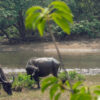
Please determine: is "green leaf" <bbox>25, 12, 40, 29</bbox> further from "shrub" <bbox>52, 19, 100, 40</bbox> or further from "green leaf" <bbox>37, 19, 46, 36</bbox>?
"shrub" <bbox>52, 19, 100, 40</bbox>

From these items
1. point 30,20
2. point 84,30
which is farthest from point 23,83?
point 84,30

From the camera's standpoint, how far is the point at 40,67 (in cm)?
1134

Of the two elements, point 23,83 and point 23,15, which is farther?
point 23,15

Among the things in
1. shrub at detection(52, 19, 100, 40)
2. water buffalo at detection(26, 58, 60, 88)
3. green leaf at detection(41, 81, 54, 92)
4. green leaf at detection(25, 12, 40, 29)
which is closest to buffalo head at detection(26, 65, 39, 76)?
water buffalo at detection(26, 58, 60, 88)

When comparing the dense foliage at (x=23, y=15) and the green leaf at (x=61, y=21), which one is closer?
the green leaf at (x=61, y=21)

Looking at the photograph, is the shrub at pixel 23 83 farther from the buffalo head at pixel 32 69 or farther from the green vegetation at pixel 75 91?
the green vegetation at pixel 75 91

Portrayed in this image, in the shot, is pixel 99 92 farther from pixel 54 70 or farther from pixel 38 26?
pixel 54 70

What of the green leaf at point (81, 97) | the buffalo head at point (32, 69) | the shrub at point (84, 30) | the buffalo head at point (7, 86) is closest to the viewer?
the green leaf at point (81, 97)

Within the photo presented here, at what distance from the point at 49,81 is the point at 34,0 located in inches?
972

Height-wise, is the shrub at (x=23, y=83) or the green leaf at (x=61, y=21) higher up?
the green leaf at (x=61, y=21)

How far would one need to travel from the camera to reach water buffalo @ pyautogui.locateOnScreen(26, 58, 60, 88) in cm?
1108

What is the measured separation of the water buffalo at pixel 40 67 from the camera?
11.1 m

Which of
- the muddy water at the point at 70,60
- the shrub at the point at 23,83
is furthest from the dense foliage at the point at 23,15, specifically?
the shrub at the point at 23,83

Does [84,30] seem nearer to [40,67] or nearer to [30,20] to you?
[40,67]
